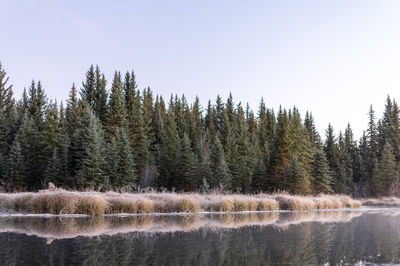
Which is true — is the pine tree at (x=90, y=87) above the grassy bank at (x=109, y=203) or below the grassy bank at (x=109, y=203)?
above

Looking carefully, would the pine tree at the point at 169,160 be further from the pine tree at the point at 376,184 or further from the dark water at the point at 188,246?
the dark water at the point at 188,246

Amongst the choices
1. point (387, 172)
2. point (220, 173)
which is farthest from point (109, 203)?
point (387, 172)

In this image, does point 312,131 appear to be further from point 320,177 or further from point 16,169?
point 16,169

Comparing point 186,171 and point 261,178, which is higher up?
point 186,171

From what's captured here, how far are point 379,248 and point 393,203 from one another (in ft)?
137

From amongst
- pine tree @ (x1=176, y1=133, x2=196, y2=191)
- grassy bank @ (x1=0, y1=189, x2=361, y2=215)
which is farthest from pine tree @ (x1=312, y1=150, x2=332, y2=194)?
grassy bank @ (x1=0, y1=189, x2=361, y2=215)

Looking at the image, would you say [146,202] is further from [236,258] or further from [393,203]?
[393,203]

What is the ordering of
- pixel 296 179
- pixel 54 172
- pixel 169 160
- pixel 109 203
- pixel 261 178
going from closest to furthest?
pixel 109 203 → pixel 54 172 → pixel 296 179 → pixel 261 178 → pixel 169 160

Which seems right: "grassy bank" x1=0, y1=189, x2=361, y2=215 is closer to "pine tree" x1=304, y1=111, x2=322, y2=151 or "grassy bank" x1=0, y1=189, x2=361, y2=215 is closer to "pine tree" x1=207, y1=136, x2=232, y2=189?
"pine tree" x1=207, y1=136, x2=232, y2=189

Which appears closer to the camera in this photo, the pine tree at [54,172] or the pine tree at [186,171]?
the pine tree at [54,172]

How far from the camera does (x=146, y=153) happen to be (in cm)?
5488

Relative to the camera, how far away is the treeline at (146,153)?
1655 inches

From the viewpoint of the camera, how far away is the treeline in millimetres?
42031

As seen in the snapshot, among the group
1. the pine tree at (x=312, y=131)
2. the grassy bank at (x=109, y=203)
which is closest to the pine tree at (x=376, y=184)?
the pine tree at (x=312, y=131)
